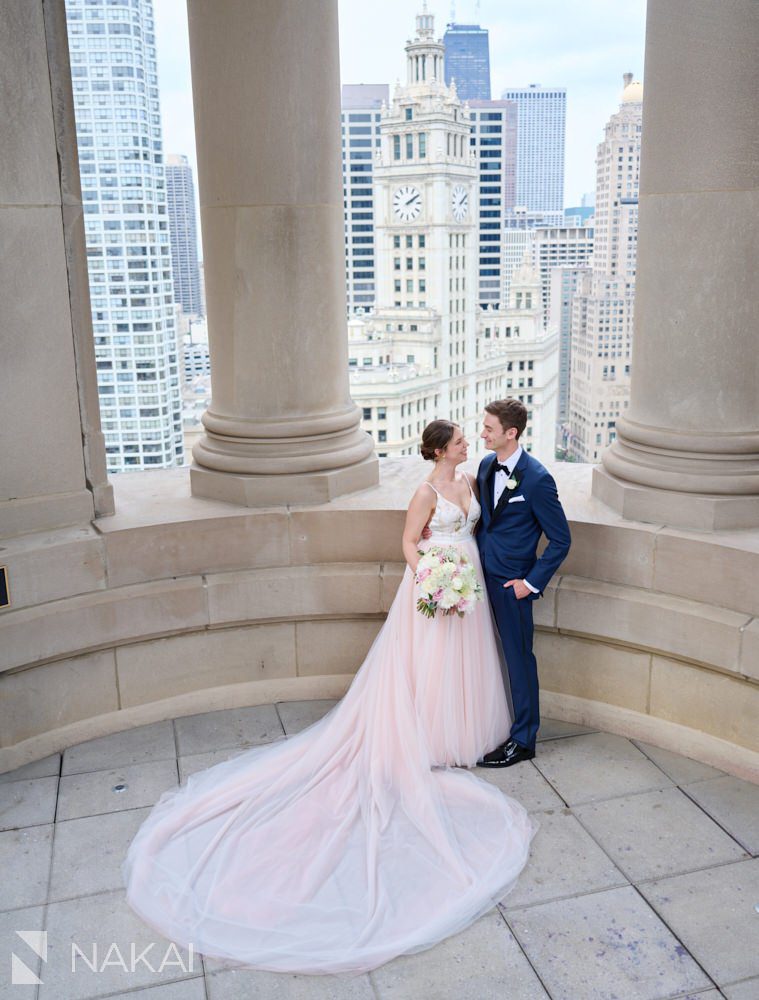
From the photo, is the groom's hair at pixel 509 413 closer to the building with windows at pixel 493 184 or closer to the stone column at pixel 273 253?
the stone column at pixel 273 253

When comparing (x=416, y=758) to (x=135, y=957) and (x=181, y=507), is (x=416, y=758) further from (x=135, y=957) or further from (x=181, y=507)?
(x=181, y=507)

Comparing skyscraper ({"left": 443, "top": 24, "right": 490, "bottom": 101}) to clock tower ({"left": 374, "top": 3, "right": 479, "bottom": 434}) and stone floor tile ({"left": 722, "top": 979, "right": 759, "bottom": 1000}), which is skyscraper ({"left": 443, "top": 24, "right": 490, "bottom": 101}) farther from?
stone floor tile ({"left": 722, "top": 979, "right": 759, "bottom": 1000})

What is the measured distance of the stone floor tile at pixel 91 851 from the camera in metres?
6.00

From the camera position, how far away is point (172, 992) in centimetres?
510

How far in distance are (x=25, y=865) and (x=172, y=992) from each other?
1.67 m

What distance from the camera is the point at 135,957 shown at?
5.36 m

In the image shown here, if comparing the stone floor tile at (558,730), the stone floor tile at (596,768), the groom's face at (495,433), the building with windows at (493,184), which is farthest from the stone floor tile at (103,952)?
the building with windows at (493,184)

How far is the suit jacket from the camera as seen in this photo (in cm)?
692

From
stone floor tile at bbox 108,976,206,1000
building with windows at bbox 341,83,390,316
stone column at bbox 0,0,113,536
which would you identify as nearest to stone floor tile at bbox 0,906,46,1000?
stone floor tile at bbox 108,976,206,1000

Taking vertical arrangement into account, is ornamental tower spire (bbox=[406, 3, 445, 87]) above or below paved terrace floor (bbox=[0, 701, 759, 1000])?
above

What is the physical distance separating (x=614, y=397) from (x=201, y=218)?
17.9 ft

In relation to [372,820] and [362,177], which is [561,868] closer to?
[372,820]

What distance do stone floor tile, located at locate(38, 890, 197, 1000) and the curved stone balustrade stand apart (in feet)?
6.79

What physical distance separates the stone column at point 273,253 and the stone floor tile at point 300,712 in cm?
181
